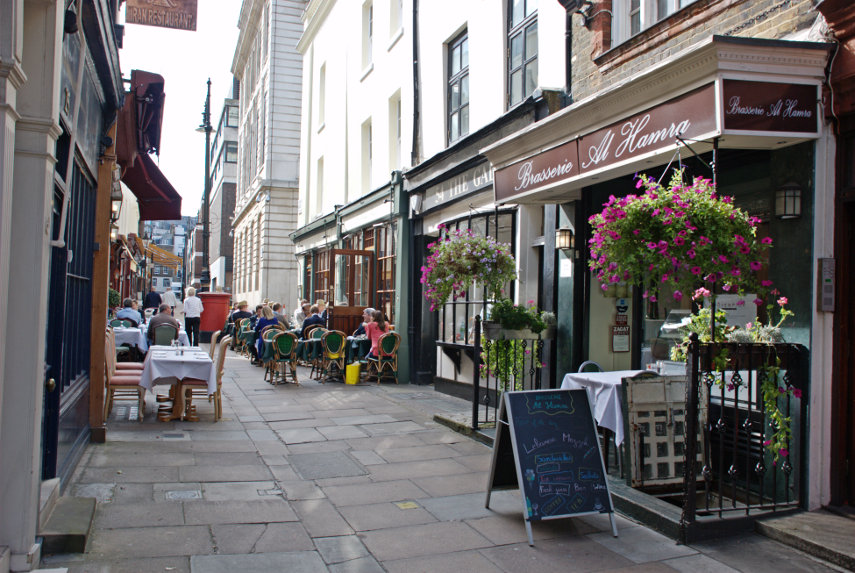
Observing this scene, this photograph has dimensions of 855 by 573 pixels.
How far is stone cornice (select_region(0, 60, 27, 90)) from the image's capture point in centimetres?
333

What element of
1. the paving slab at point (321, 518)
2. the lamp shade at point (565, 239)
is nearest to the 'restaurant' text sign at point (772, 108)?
the lamp shade at point (565, 239)

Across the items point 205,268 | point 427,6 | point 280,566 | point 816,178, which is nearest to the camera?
point 280,566

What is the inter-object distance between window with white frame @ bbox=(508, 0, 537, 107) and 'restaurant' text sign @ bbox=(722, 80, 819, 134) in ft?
15.4

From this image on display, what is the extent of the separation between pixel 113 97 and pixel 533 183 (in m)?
4.59

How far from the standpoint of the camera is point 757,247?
15.2 ft

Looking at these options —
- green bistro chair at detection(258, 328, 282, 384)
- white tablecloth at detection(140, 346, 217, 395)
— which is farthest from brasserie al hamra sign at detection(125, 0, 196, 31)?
green bistro chair at detection(258, 328, 282, 384)

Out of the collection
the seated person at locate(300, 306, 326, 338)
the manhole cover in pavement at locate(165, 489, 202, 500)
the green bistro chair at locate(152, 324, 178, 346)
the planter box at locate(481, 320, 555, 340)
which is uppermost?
the planter box at locate(481, 320, 555, 340)

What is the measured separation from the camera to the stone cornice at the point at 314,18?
20.1 metres

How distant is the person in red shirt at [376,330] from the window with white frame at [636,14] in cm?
719

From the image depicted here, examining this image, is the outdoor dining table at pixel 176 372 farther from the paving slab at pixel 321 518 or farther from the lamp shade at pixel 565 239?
the lamp shade at pixel 565 239

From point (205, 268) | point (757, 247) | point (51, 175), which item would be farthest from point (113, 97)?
point (205, 268)

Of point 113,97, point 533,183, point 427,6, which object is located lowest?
point 533,183

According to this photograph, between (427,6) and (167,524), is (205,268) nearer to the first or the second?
(427,6)

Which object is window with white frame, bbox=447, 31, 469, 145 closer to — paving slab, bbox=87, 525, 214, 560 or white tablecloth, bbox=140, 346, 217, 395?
white tablecloth, bbox=140, 346, 217, 395
